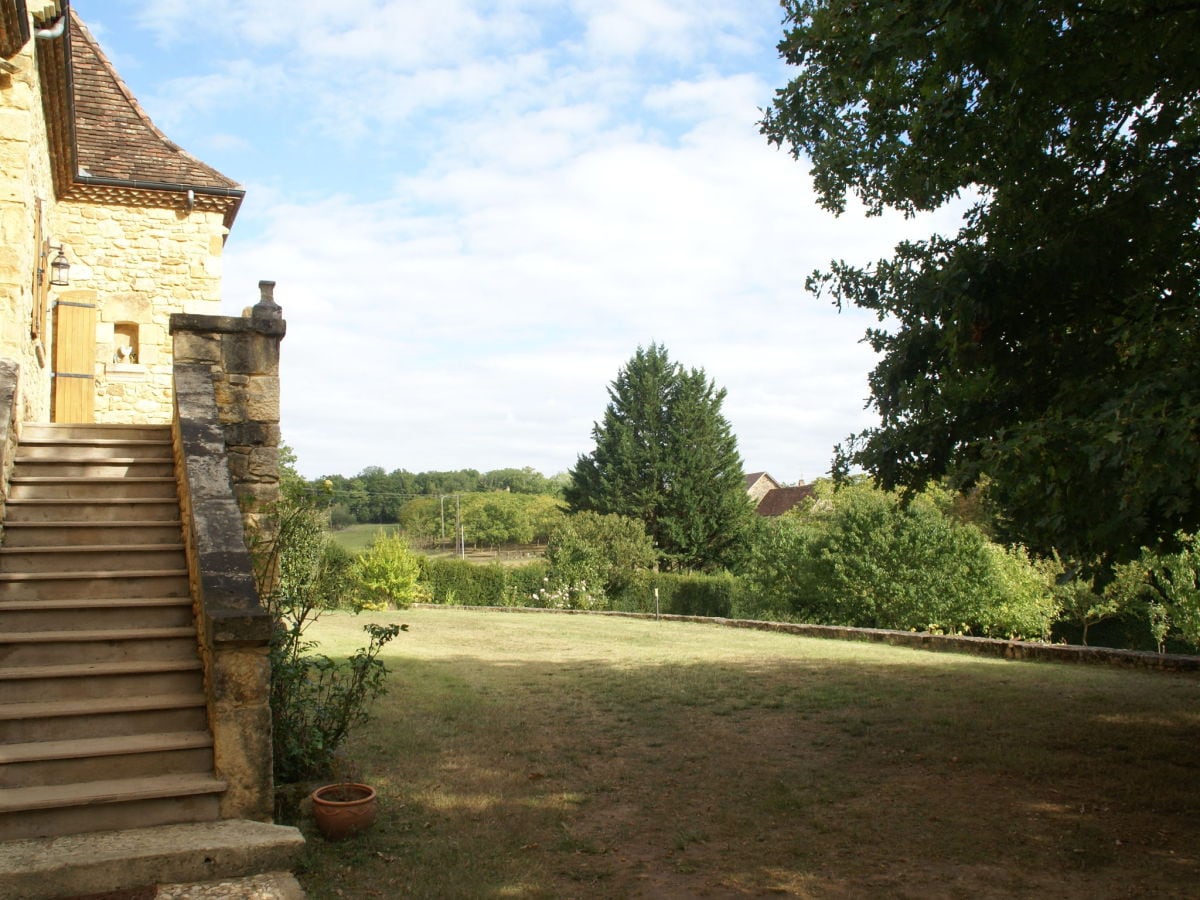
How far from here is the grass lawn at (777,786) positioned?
15.4ft

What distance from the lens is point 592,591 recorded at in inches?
1152

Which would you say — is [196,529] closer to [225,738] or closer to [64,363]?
[225,738]

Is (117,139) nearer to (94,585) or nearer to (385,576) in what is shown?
(94,585)

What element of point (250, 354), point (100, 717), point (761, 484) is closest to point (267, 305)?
point (250, 354)

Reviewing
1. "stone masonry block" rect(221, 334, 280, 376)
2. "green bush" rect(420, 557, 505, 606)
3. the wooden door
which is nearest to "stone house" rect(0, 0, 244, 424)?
the wooden door

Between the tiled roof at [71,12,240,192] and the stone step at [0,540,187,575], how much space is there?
7963mm

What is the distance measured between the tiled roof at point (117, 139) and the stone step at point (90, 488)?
7.10 meters

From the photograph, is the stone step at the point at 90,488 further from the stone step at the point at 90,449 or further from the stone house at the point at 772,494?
the stone house at the point at 772,494

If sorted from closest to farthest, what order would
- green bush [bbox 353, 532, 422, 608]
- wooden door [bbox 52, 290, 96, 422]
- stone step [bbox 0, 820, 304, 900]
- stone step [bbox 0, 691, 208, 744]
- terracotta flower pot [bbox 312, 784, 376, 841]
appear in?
stone step [bbox 0, 820, 304, 900] → stone step [bbox 0, 691, 208, 744] → terracotta flower pot [bbox 312, 784, 376, 841] → wooden door [bbox 52, 290, 96, 422] → green bush [bbox 353, 532, 422, 608]

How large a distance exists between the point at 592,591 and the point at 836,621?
1066 cm

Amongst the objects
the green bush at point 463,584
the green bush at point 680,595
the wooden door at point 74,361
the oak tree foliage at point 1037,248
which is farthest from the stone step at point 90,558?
the green bush at point 463,584

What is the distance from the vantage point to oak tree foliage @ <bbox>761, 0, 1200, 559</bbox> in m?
4.77

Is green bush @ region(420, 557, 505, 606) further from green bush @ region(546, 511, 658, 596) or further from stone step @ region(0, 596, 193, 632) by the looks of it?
stone step @ region(0, 596, 193, 632)

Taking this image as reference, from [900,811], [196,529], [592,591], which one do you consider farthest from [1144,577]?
[196,529]
